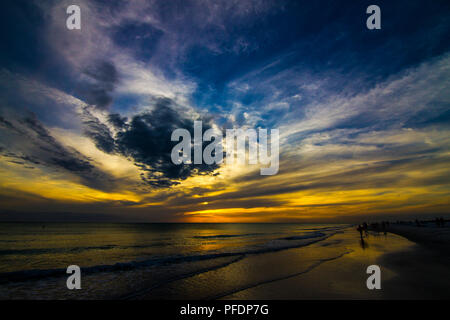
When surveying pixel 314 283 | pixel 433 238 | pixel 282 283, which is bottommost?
pixel 433 238

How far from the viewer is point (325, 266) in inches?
627

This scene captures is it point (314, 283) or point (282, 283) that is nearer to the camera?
point (314, 283)

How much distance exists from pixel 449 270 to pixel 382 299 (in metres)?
9.51

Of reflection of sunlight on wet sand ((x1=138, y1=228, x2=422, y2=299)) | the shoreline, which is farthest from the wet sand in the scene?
the shoreline

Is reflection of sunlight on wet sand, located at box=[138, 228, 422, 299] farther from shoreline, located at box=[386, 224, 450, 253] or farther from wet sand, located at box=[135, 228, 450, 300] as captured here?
shoreline, located at box=[386, 224, 450, 253]

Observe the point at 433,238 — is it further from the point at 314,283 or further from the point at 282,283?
the point at 282,283

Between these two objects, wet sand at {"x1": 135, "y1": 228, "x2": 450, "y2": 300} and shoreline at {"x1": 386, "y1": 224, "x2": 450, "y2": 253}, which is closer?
wet sand at {"x1": 135, "y1": 228, "x2": 450, "y2": 300}

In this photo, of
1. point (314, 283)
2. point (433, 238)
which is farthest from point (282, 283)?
point (433, 238)

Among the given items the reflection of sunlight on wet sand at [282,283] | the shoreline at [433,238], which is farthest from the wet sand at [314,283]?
the shoreline at [433,238]

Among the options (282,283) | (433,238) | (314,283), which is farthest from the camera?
(433,238)

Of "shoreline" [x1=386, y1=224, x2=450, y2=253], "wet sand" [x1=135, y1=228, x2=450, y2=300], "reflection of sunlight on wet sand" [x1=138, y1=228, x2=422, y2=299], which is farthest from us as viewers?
"shoreline" [x1=386, y1=224, x2=450, y2=253]

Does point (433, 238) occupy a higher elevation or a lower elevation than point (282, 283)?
lower
